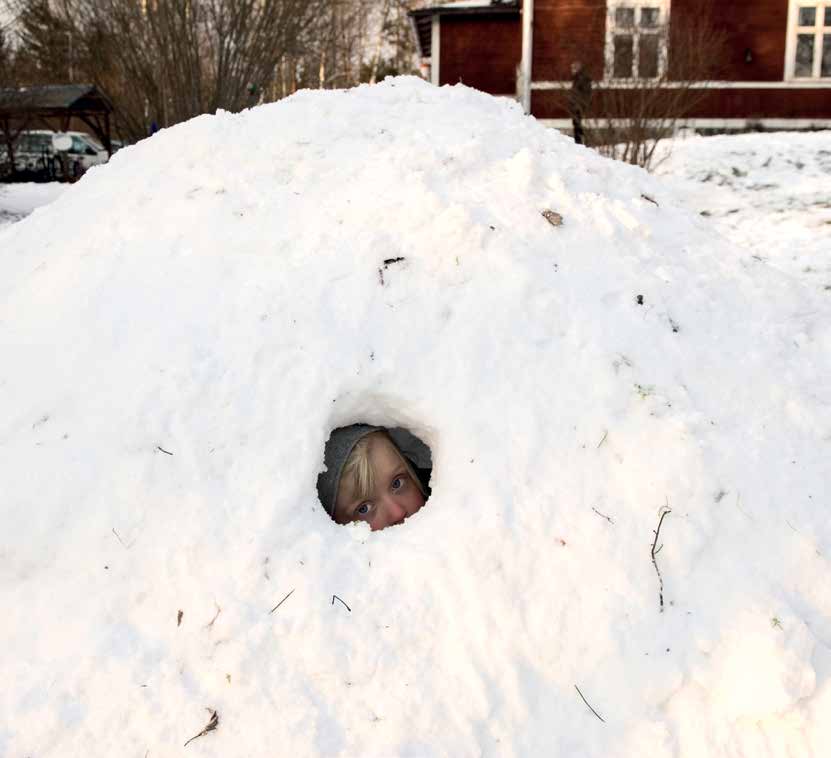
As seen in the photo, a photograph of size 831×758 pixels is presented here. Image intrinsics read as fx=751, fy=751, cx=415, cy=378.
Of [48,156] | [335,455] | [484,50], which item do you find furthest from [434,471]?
[48,156]

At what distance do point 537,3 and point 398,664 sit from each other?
1657cm

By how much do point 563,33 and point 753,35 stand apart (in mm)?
3895

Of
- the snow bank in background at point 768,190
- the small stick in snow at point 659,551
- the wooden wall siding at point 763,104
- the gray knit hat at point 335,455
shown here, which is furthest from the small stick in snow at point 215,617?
the wooden wall siding at point 763,104

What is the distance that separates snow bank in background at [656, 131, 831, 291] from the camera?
789cm

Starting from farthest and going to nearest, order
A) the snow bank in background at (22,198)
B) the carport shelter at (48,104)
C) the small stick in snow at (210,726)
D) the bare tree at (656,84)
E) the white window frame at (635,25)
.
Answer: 1. the carport shelter at (48,104)
2. the snow bank in background at (22,198)
3. the white window frame at (635,25)
4. the bare tree at (656,84)
5. the small stick in snow at (210,726)

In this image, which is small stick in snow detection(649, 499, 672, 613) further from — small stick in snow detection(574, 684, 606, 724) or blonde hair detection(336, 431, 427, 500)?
blonde hair detection(336, 431, 427, 500)

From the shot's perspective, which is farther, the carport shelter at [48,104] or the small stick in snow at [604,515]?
the carport shelter at [48,104]

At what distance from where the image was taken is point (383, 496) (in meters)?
2.71

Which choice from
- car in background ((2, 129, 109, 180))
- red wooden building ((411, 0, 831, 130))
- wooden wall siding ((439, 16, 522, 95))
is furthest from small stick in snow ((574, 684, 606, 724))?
car in background ((2, 129, 109, 180))

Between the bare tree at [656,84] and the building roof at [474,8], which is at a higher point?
the building roof at [474,8]

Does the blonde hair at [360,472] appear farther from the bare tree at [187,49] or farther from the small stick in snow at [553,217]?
the bare tree at [187,49]

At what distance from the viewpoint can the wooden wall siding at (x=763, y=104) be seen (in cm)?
1551

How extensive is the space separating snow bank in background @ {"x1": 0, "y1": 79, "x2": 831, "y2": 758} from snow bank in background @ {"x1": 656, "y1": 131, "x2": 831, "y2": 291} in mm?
4708

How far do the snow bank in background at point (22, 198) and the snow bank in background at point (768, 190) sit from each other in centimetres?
1142
